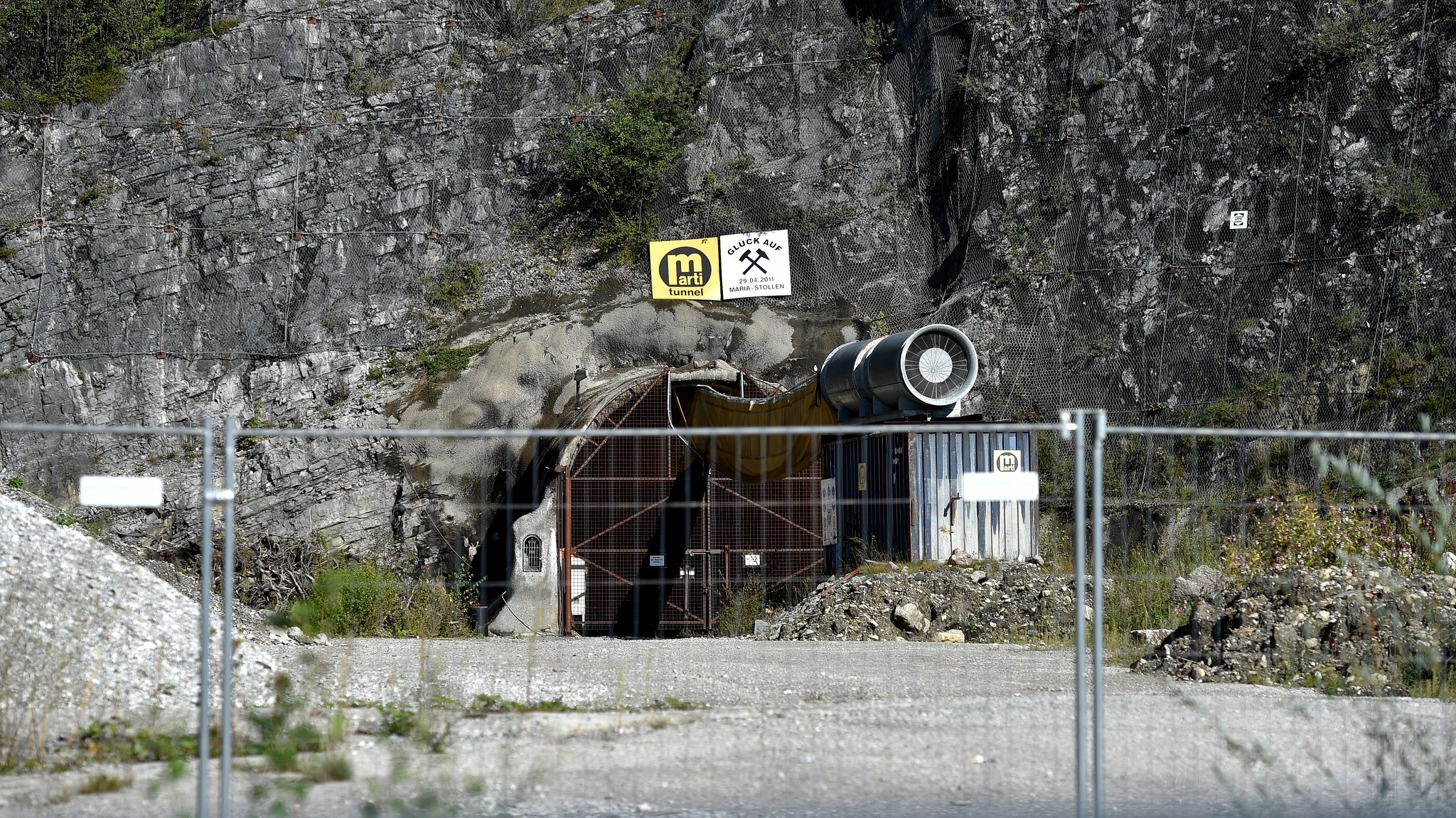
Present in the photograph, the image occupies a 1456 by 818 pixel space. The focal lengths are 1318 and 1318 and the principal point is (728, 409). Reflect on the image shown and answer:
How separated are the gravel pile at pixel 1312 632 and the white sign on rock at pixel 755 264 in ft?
56.2

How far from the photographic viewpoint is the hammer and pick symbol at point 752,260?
27953mm

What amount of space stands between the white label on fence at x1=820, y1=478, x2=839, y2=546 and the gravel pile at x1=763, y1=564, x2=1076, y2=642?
3356mm

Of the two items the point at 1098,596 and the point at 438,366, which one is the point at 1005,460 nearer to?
the point at 438,366

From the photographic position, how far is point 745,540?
2223cm

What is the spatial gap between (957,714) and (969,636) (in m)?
7.29

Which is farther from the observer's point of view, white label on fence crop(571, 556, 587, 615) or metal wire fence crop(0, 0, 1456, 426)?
metal wire fence crop(0, 0, 1456, 426)

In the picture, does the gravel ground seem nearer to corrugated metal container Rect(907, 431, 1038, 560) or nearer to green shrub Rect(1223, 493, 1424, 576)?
green shrub Rect(1223, 493, 1424, 576)

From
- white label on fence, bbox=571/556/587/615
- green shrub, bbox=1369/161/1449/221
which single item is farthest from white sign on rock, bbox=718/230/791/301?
green shrub, bbox=1369/161/1449/221

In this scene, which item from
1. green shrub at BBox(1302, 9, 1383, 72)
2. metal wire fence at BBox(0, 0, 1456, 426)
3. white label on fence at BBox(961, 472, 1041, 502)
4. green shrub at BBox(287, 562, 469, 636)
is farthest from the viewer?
green shrub at BBox(1302, 9, 1383, 72)

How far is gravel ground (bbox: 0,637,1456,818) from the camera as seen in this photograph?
585 cm

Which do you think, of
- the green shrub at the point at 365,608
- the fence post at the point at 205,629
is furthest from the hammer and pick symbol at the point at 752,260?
the fence post at the point at 205,629

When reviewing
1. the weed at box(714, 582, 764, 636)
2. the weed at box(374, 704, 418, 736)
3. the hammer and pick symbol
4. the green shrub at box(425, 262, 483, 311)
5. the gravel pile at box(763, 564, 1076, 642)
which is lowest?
the weed at box(714, 582, 764, 636)

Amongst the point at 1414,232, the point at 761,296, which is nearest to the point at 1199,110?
the point at 1414,232

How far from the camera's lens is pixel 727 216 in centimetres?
2877
